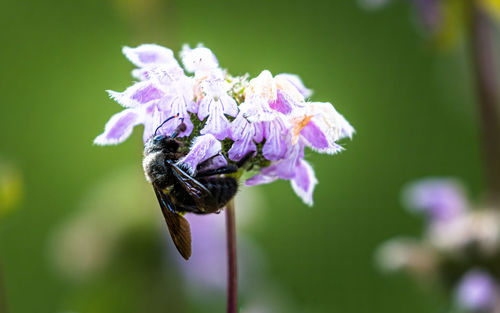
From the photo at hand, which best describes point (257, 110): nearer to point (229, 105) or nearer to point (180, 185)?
point (229, 105)

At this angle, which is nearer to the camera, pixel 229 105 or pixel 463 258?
pixel 229 105

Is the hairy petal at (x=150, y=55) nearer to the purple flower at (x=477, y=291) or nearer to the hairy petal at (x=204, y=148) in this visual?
the hairy petal at (x=204, y=148)

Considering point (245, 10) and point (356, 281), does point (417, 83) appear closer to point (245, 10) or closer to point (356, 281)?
point (245, 10)

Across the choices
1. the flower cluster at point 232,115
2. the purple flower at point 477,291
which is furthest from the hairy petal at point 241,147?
the purple flower at point 477,291

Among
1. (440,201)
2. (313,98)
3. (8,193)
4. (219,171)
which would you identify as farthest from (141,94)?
(313,98)

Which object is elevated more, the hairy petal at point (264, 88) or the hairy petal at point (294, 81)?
the hairy petal at point (294, 81)

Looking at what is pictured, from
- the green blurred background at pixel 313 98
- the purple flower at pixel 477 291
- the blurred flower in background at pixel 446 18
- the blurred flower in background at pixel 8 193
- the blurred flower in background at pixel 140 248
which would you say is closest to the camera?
the blurred flower in background at pixel 8 193

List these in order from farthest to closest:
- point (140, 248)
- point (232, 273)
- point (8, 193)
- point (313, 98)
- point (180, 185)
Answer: point (313, 98)
point (140, 248)
point (8, 193)
point (180, 185)
point (232, 273)
